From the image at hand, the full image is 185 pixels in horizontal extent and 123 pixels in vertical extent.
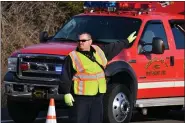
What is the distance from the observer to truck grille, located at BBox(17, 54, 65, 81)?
9.87 meters

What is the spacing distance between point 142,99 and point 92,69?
2.74 m

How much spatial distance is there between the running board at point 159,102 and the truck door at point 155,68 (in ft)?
0.24

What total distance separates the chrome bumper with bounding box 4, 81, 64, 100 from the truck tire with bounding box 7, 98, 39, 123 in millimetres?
264

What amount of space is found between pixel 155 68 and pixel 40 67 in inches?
78.4

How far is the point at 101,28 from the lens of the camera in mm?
10969

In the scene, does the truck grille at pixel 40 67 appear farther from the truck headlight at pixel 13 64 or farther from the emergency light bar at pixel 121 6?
the emergency light bar at pixel 121 6

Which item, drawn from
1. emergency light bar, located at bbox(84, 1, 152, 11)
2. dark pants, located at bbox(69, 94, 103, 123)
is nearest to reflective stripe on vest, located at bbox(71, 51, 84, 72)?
dark pants, located at bbox(69, 94, 103, 123)

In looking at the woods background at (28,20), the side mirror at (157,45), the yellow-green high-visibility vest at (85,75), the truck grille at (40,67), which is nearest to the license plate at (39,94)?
the truck grille at (40,67)

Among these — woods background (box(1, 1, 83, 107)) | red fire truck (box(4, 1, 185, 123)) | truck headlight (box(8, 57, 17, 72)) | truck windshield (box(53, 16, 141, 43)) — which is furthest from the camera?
woods background (box(1, 1, 83, 107))

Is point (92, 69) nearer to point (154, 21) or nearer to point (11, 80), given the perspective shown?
point (11, 80)

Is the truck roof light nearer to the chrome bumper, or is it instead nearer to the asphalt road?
the asphalt road

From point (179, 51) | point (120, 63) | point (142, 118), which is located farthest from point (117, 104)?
point (142, 118)

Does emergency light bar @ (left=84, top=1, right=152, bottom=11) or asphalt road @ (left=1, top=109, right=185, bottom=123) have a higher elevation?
emergency light bar @ (left=84, top=1, right=152, bottom=11)

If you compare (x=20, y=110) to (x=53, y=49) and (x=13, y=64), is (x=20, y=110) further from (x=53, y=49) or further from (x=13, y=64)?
(x=53, y=49)
